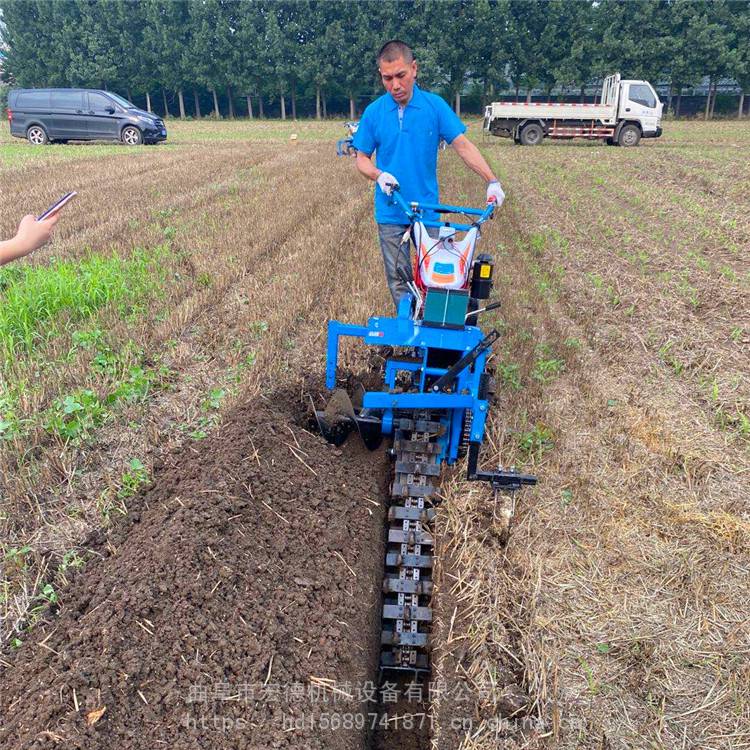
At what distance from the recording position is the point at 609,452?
4.00 metres

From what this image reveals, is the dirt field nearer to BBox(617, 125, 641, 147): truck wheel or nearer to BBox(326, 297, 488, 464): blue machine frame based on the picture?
BBox(326, 297, 488, 464): blue machine frame

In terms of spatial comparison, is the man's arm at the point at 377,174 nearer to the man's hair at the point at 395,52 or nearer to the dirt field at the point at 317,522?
the man's hair at the point at 395,52

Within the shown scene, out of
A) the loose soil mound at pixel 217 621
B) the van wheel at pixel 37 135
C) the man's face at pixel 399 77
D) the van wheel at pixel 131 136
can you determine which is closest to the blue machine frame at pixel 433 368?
the loose soil mound at pixel 217 621

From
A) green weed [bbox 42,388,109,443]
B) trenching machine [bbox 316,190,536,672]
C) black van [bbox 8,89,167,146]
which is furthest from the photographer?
black van [bbox 8,89,167,146]

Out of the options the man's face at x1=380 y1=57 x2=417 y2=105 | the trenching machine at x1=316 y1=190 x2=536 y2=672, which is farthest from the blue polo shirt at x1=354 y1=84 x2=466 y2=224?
the trenching machine at x1=316 y1=190 x2=536 y2=672

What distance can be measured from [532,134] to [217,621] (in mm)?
21837

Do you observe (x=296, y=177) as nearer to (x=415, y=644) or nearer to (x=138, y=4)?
(x=415, y=644)

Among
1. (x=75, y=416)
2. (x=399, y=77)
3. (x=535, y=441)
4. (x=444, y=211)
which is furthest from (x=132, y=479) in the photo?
(x=399, y=77)

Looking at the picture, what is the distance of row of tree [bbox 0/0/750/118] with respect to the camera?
37656 mm

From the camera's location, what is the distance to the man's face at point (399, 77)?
3.75 m

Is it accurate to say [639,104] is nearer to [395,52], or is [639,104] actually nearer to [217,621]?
[395,52]

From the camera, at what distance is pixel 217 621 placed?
2541mm

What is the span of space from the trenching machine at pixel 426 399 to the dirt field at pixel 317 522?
14 centimetres

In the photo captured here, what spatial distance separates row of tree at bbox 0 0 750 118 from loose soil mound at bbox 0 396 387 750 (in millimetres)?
39163
